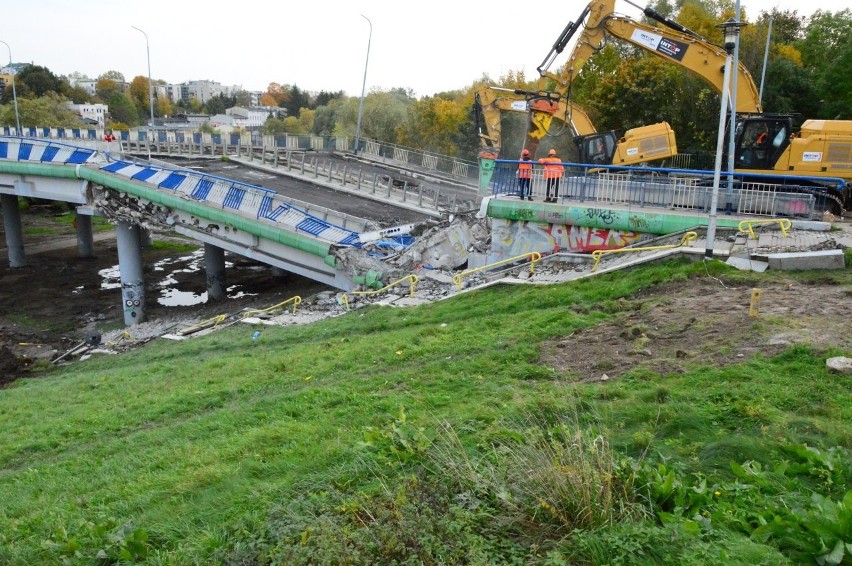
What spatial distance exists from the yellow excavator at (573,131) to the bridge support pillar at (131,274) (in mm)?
15546

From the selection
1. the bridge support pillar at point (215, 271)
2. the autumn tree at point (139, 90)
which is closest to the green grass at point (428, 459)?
the bridge support pillar at point (215, 271)

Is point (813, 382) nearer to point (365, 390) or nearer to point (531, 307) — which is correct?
point (365, 390)

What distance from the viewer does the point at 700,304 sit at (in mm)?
11125

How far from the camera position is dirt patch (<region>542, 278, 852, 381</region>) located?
873cm

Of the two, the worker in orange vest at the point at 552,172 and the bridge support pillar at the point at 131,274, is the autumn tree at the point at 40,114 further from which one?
the worker in orange vest at the point at 552,172

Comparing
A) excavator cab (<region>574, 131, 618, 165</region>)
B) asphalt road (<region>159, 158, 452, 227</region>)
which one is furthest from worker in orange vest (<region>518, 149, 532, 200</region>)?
asphalt road (<region>159, 158, 452, 227</region>)

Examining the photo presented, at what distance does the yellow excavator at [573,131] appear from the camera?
67.1ft

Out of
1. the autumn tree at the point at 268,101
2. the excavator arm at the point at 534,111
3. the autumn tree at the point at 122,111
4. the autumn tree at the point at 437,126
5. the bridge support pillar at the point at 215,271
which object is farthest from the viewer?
the autumn tree at the point at 268,101

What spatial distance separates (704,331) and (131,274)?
82.1 ft

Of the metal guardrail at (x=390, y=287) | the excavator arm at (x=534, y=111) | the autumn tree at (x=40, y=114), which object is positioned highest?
the autumn tree at (x=40, y=114)

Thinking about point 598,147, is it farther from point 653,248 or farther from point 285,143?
point 285,143

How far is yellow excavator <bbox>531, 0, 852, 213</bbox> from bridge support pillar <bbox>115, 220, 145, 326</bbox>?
1849 cm

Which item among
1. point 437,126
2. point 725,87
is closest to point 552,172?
point 725,87

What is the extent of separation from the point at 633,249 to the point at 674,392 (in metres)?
8.34
